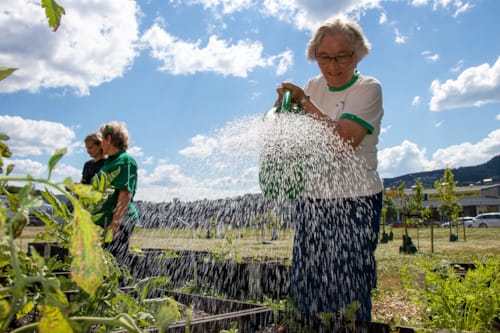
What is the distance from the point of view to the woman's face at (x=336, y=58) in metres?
2.64

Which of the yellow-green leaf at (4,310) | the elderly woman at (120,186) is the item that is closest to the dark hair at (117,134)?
the elderly woman at (120,186)

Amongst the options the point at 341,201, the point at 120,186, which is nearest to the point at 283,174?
the point at 341,201

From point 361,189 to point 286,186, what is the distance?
43cm

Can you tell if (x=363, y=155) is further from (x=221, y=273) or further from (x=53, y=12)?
(x=221, y=273)

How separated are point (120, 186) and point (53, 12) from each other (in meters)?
3.54

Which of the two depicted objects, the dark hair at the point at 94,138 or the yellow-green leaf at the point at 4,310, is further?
the dark hair at the point at 94,138

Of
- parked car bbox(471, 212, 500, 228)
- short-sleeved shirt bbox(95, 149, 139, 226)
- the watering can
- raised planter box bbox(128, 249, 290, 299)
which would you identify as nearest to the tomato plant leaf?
the watering can

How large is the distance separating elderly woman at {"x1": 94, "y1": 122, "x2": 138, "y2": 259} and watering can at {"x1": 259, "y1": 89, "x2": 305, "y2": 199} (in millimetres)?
1801

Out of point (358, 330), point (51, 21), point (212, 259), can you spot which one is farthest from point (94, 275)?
point (212, 259)

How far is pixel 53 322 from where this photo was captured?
18.8 inches

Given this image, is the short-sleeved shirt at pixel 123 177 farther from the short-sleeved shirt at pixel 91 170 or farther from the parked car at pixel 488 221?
the parked car at pixel 488 221

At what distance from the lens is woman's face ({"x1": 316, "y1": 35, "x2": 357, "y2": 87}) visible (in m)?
2.64

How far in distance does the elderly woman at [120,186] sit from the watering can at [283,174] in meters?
1.80

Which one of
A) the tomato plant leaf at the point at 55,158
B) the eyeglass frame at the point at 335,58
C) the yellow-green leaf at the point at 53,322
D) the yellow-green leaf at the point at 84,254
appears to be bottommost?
the yellow-green leaf at the point at 53,322
